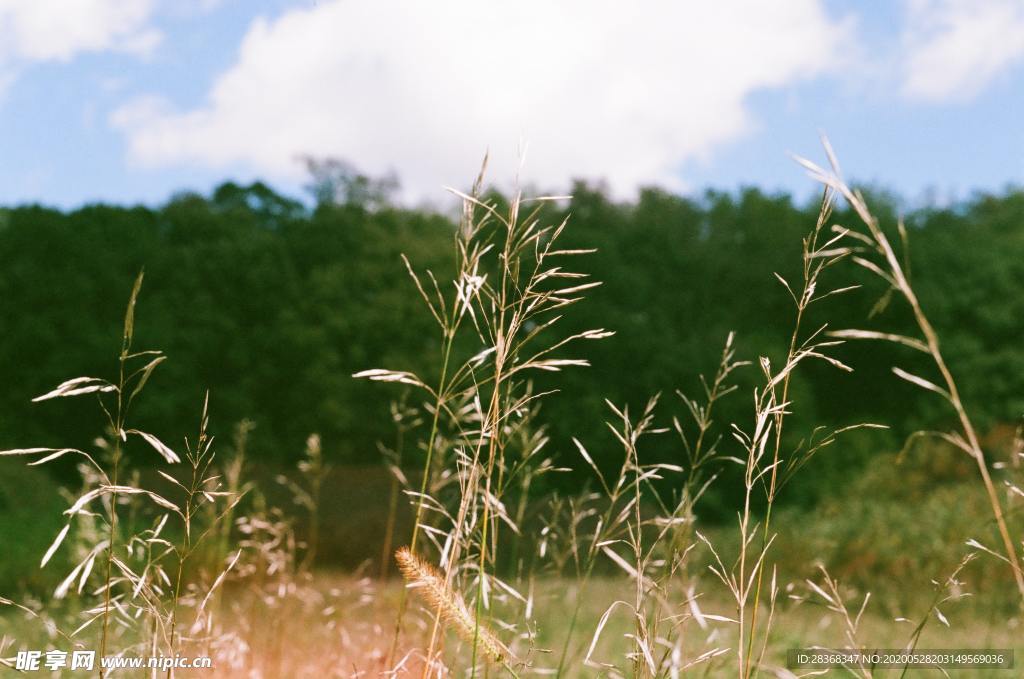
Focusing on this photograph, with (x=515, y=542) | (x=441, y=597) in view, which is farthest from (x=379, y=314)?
(x=441, y=597)

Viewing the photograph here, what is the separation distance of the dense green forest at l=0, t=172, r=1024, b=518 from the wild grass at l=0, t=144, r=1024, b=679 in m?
0.75

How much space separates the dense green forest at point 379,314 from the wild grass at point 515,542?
752mm

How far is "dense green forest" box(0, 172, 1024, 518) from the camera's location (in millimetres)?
14547

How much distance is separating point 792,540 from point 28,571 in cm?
817

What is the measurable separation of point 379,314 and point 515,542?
42.6 feet

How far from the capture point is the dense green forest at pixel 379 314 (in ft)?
47.7

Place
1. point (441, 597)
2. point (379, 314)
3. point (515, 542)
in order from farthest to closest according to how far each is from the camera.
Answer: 1. point (379, 314)
2. point (515, 542)
3. point (441, 597)

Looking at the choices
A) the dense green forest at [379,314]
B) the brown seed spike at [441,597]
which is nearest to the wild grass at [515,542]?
the brown seed spike at [441,597]

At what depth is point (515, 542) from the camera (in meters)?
2.19

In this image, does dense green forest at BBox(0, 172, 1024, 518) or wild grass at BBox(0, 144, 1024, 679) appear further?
dense green forest at BBox(0, 172, 1024, 518)

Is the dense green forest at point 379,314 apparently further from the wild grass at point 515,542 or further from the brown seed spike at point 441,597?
the brown seed spike at point 441,597

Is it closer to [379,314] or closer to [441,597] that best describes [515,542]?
[441,597]

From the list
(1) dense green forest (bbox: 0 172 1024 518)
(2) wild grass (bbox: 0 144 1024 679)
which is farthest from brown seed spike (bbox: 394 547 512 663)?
(1) dense green forest (bbox: 0 172 1024 518)

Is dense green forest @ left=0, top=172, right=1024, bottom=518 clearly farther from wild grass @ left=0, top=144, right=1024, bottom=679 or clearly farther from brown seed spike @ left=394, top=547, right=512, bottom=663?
brown seed spike @ left=394, top=547, right=512, bottom=663
